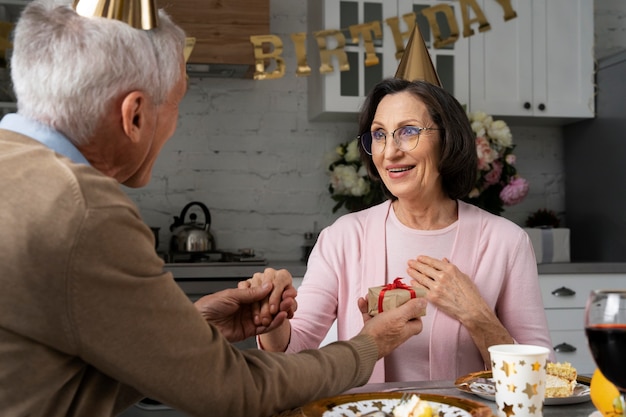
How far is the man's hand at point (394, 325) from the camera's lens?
1.28m

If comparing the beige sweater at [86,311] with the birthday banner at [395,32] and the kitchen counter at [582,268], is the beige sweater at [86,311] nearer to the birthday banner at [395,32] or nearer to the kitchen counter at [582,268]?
the birthday banner at [395,32]

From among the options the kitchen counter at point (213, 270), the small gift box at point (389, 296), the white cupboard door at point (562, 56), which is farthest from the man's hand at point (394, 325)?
the white cupboard door at point (562, 56)

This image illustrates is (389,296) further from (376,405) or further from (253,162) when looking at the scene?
(253,162)

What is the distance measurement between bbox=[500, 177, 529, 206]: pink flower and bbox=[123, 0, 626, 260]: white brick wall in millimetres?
867

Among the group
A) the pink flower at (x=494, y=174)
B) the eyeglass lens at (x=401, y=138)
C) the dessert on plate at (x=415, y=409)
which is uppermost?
the eyeglass lens at (x=401, y=138)

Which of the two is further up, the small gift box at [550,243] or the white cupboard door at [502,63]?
the white cupboard door at [502,63]

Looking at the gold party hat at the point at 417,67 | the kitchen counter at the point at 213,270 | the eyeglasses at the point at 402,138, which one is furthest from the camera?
the kitchen counter at the point at 213,270

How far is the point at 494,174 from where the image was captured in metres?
3.45

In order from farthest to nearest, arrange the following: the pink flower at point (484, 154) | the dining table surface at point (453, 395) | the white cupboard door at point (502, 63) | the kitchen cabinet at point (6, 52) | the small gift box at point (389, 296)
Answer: the white cupboard door at point (502, 63), the pink flower at point (484, 154), the kitchen cabinet at point (6, 52), the small gift box at point (389, 296), the dining table surface at point (453, 395)

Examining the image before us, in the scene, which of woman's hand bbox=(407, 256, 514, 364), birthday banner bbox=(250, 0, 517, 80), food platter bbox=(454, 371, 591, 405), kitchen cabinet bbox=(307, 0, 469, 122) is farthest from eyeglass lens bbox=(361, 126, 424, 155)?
kitchen cabinet bbox=(307, 0, 469, 122)

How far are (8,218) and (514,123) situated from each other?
3.54 metres

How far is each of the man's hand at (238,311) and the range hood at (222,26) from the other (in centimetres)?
216

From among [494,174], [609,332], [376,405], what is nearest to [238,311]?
[376,405]

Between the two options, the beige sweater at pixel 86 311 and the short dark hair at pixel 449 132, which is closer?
the beige sweater at pixel 86 311
